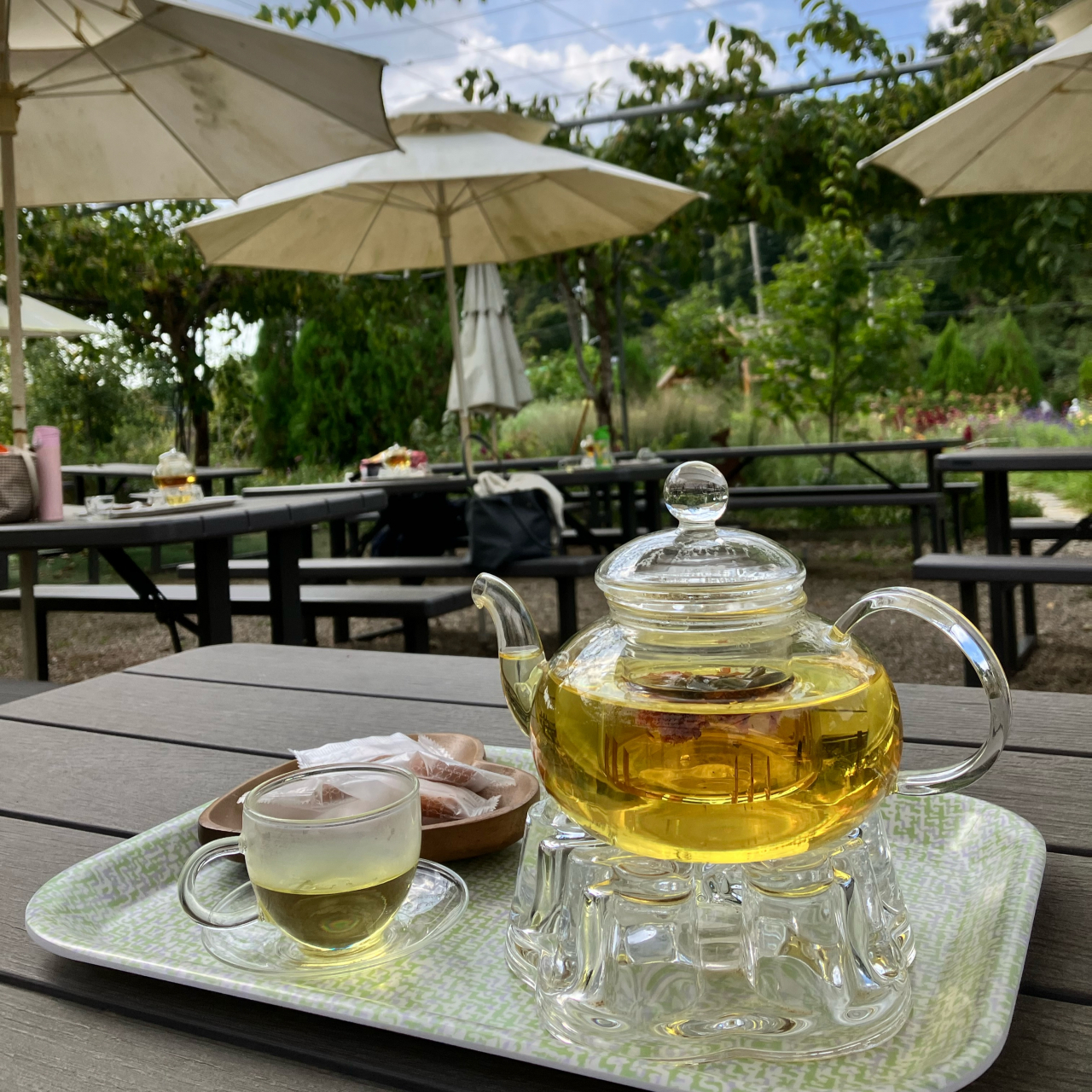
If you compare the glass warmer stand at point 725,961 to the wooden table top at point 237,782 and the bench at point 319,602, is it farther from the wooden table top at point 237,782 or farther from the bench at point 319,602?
the bench at point 319,602

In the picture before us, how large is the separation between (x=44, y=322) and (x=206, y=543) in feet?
17.6

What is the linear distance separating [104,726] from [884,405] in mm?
9726

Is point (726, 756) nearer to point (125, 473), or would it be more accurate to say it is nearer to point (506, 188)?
point (506, 188)

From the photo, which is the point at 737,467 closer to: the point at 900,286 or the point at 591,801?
the point at 900,286

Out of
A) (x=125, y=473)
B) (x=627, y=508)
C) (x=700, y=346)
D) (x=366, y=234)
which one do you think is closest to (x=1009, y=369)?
(x=700, y=346)

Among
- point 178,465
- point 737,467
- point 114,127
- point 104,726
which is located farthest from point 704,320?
point 104,726

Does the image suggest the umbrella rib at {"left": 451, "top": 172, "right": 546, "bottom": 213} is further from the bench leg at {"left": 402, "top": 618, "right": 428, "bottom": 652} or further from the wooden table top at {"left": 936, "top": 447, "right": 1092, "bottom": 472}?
the bench leg at {"left": 402, "top": 618, "right": 428, "bottom": 652}

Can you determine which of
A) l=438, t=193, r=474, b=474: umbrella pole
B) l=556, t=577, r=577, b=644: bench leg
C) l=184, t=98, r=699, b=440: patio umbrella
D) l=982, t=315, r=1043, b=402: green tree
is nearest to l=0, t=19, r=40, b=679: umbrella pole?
l=184, t=98, r=699, b=440: patio umbrella

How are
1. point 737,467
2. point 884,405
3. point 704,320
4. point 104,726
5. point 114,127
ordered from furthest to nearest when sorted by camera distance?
1. point 704,320
2. point 884,405
3. point 737,467
4. point 114,127
5. point 104,726

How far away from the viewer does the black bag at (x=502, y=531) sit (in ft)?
12.6

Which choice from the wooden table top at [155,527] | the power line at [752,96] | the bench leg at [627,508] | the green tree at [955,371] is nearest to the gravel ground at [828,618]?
the bench leg at [627,508]

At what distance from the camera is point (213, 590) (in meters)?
2.91

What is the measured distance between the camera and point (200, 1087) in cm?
47

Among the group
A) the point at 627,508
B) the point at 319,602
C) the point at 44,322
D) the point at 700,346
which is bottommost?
the point at 319,602
